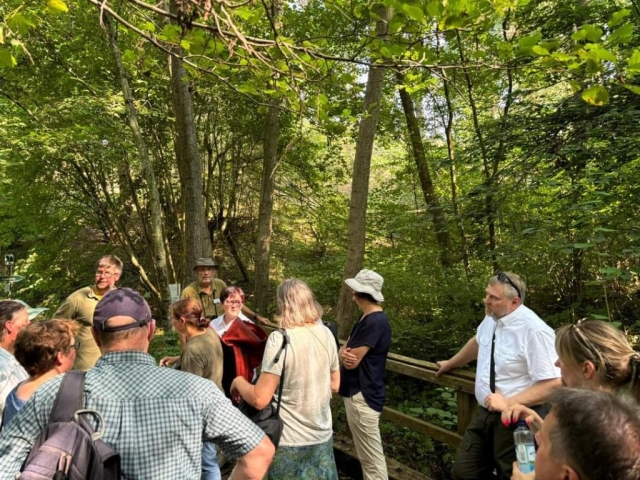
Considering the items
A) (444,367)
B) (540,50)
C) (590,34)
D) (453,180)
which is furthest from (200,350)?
(453,180)

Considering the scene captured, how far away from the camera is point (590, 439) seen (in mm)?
1161

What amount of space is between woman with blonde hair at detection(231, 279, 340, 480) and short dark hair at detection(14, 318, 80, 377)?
975 mm

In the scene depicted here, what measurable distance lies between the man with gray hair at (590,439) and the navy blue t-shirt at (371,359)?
6.04 feet

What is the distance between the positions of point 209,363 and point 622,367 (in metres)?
2.31

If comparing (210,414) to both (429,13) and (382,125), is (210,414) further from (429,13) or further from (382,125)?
(382,125)

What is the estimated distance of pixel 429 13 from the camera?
190 centimetres

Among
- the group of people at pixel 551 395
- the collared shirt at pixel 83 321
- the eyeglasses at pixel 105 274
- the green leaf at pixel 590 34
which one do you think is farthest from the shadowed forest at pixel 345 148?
the collared shirt at pixel 83 321

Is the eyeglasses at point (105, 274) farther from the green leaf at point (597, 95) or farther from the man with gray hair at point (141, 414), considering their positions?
the green leaf at point (597, 95)

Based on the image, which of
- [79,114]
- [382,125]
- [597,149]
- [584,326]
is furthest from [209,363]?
[382,125]

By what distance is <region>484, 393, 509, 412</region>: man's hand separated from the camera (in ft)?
8.31

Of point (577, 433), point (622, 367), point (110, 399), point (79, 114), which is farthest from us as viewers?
point (79, 114)

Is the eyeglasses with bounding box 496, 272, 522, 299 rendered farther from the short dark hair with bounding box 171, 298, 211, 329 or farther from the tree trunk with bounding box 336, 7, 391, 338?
the tree trunk with bounding box 336, 7, 391, 338

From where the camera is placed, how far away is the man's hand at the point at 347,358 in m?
3.11

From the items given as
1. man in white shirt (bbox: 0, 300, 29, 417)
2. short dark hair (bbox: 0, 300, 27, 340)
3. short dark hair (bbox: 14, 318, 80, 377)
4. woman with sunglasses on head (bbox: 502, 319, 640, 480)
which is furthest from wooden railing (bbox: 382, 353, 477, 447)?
short dark hair (bbox: 0, 300, 27, 340)
